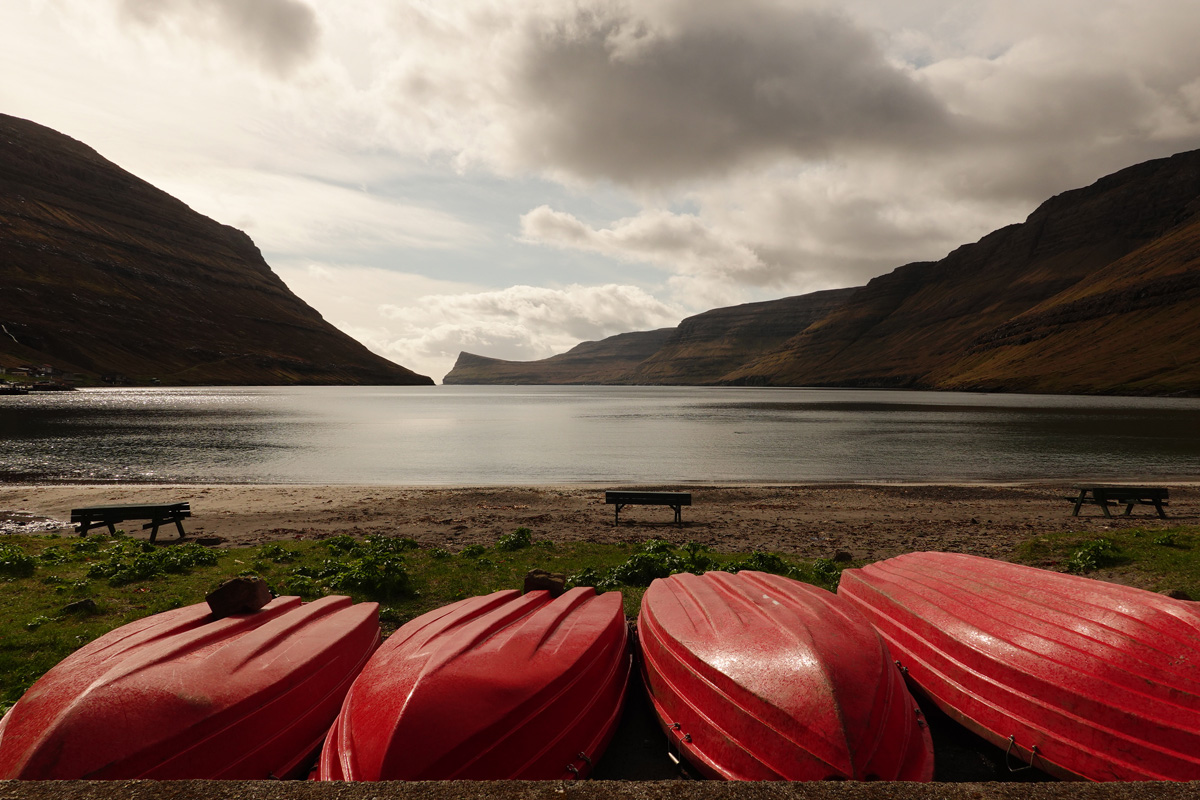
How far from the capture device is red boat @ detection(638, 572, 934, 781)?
407cm

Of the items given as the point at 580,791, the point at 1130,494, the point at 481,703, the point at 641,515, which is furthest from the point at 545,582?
the point at 1130,494

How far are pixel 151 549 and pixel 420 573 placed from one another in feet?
20.6

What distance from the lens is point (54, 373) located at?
142125 mm

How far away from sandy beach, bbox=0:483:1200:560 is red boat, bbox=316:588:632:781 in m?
10.1

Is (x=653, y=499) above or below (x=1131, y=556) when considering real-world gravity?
below

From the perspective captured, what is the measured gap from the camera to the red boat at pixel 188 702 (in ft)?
11.9

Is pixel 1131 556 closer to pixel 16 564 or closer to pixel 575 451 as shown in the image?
pixel 16 564

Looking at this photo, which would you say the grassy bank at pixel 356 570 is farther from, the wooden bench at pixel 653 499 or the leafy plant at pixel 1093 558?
the wooden bench at pixel 653 499

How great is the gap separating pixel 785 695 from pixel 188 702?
465 cm

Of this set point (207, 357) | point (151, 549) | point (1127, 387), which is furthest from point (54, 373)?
point (1127, 387)

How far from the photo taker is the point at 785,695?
4301 mm

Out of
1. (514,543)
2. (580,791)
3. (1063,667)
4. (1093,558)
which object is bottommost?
(514,543)

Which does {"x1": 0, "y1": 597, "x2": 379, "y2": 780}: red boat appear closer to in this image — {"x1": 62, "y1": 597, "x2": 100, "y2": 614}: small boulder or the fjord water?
{"x1": 62, "y1": 597, "x2": 100, "y2": 614}: small boulder

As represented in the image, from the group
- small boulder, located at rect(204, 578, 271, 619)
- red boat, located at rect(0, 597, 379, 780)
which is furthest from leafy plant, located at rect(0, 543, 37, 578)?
small boulder, located at rect(204, 578, 271, 619)
